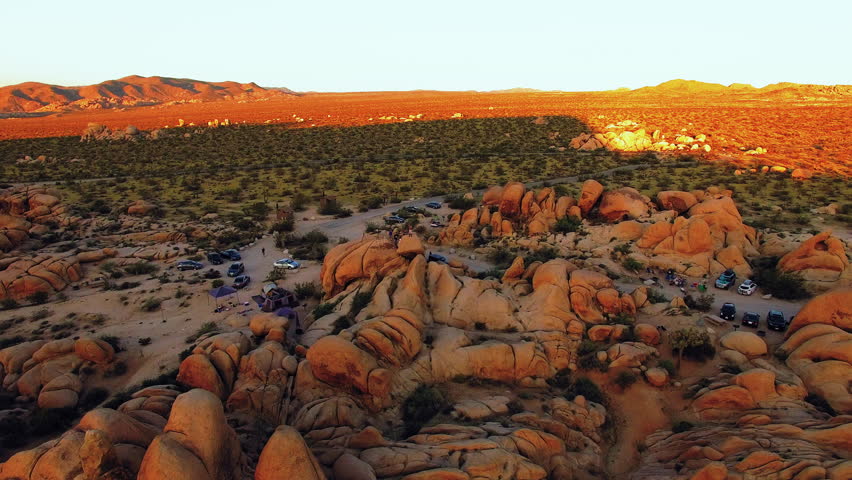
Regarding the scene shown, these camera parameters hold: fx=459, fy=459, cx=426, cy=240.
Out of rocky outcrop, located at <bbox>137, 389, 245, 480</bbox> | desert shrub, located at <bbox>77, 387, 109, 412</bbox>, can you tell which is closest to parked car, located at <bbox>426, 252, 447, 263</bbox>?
desert shrub, located at <bbox>77, 387, 109, 412</bbox>

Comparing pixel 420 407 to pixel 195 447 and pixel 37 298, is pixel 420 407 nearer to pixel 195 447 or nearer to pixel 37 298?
pixel 195 447

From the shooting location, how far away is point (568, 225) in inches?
1640

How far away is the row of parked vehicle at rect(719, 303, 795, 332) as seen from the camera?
25875 mm

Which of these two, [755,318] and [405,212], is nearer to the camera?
[755,318]

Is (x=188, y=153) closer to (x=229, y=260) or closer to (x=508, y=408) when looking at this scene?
(x=229, y=260)

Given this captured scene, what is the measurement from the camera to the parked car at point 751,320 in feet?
86.5

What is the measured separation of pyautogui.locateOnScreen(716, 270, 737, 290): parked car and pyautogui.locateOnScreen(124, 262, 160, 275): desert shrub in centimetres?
4365

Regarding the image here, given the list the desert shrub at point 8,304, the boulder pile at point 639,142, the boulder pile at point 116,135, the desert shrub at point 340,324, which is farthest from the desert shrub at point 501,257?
the boulder pile at point 116,135

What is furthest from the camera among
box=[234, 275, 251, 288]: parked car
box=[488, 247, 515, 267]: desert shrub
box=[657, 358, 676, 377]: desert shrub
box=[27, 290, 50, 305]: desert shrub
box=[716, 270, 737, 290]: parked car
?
box=[488, 247, 515, 267]: desert shrub

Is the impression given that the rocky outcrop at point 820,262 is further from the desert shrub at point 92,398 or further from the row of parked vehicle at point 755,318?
the desert shrub at point 92,398

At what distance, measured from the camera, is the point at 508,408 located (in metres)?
21.1

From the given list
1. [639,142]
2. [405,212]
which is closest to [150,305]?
[405,212]

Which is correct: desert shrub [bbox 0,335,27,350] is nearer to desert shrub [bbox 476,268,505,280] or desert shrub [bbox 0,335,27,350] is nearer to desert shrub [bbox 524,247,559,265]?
desert shrub [bbox 476,268,505,280]

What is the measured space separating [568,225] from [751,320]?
17353 mm
